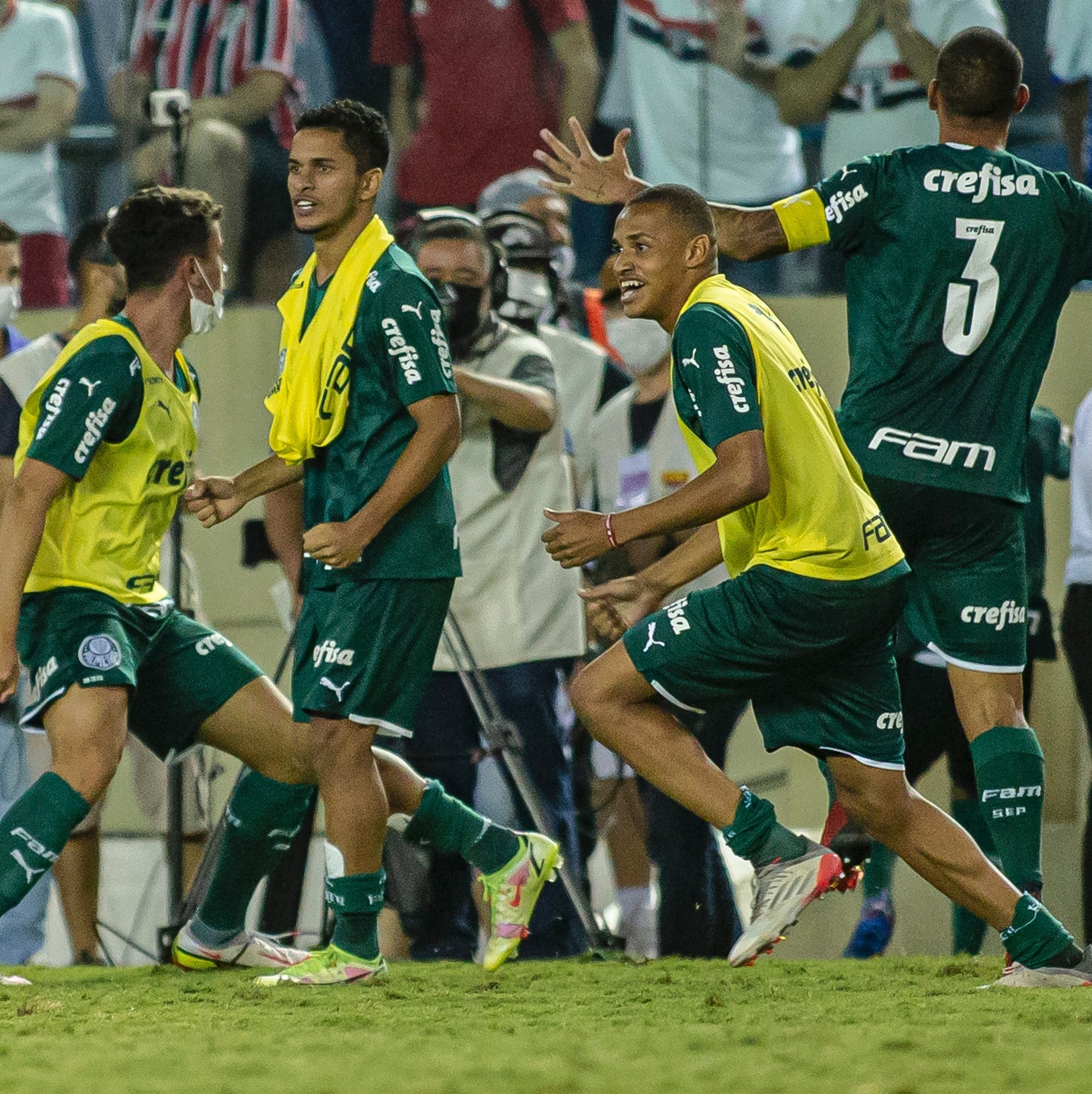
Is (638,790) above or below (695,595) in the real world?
below

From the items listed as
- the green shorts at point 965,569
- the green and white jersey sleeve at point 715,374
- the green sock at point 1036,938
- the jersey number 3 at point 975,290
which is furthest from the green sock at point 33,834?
the jersey number 3 at point 975,290

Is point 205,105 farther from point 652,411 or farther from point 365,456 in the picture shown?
point 365,456

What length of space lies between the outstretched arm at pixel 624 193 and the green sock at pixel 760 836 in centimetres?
133

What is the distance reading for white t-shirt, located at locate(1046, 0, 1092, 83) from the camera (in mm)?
6969

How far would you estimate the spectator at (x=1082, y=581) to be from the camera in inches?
234

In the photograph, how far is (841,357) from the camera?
23.3ft

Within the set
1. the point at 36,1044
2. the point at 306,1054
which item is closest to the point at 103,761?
the point at 36,1044

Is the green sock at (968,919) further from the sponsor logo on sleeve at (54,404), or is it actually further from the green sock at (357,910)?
the sponsor logo on sleeve at (54,404)

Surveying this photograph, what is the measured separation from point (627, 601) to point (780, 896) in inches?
28.2

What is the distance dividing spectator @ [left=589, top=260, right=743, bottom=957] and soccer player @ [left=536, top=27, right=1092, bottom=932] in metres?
1.16

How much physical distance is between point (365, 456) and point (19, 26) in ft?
13.5

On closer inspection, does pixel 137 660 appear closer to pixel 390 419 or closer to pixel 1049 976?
pixel 390 419

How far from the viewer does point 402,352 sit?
14.8ft

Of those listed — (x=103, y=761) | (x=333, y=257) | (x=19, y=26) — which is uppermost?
(x=19, y=26)
